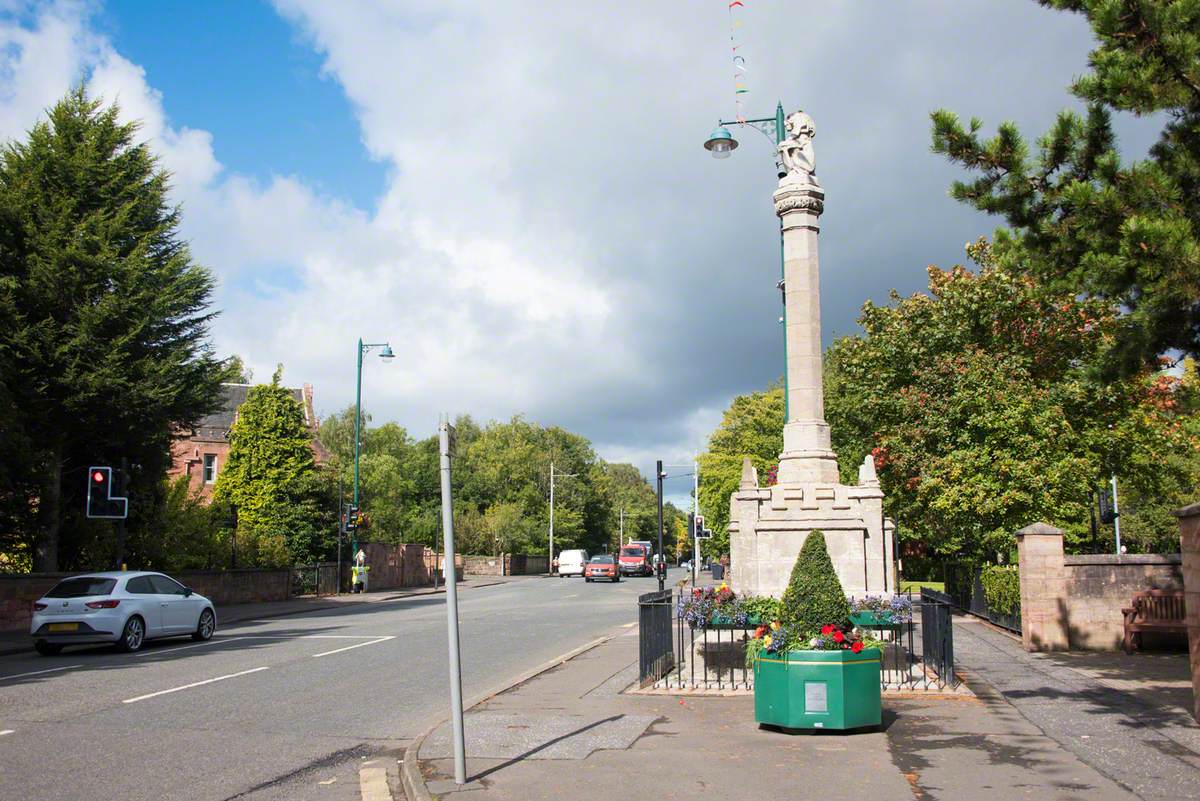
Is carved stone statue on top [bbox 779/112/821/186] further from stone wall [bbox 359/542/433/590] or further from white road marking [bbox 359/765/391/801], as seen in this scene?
stone wall [bbox 359/542/433/590]

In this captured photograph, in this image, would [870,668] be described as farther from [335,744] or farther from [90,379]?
[90,379]

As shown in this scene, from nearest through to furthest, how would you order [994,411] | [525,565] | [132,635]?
[132,635] < [994,411] < [525,565]

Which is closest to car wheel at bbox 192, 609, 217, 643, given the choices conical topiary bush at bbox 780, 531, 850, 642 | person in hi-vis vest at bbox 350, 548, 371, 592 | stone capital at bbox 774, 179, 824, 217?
stone capital at bbox 774, 179, 824, 217

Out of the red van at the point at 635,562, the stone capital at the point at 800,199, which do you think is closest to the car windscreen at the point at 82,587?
the stone capital at the point at 800,199

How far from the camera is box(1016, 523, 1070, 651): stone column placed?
1684 centimetres

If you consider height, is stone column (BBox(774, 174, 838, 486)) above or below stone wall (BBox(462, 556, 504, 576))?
above

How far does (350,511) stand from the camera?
128ft

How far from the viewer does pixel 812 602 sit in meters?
9.41

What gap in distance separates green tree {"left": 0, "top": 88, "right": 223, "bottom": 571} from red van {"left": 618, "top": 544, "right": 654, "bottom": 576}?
49.3 m

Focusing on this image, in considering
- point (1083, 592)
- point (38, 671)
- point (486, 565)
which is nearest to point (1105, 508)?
point (1083, 592)

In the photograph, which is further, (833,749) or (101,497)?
(101,497)

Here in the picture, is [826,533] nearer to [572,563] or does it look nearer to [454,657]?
[454,657]

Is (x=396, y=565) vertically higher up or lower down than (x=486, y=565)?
higher up

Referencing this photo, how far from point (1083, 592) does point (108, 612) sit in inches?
650
